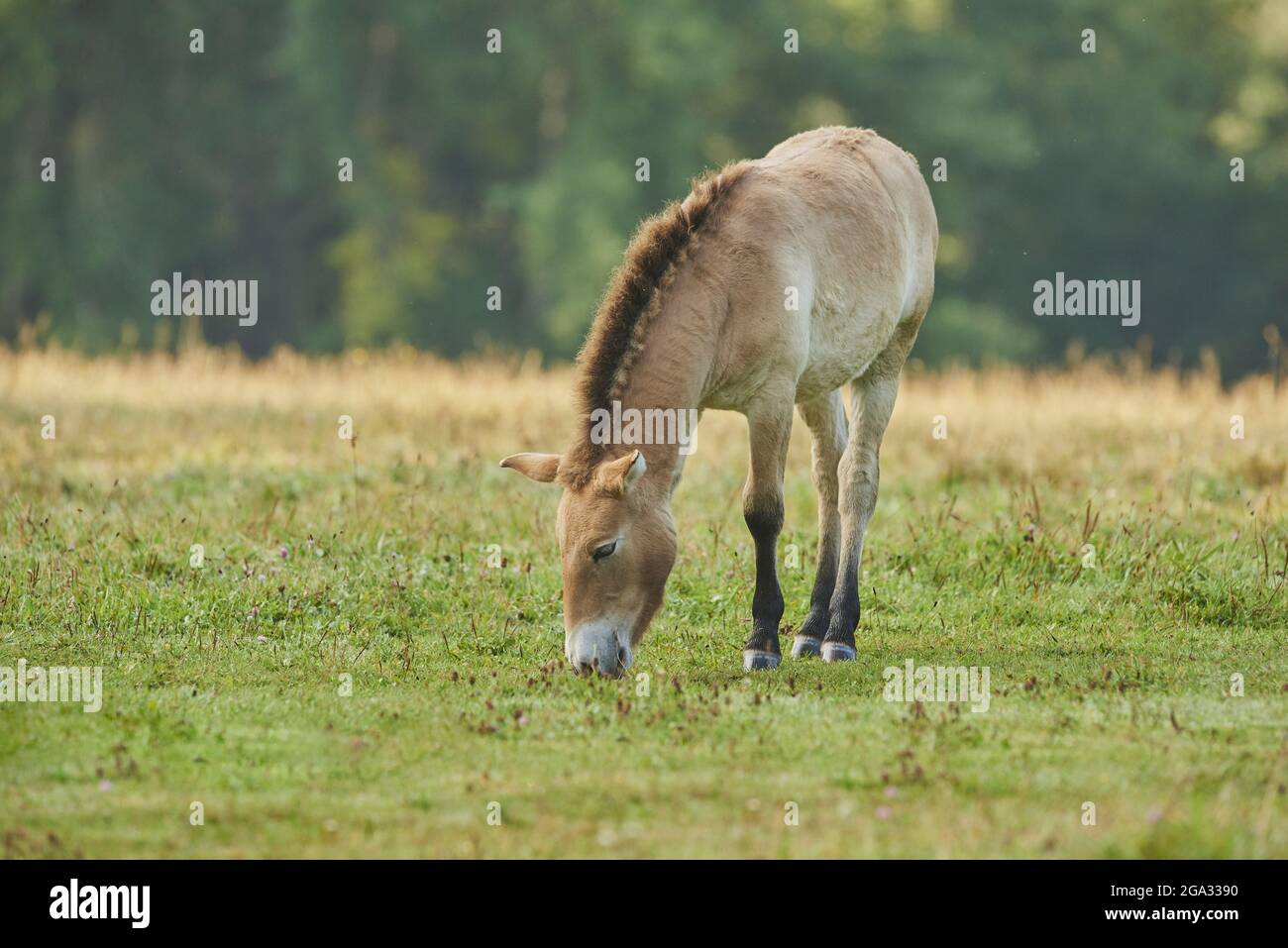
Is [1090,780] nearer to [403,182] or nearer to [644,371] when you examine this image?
[644,371]

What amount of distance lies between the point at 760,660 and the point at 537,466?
146cm

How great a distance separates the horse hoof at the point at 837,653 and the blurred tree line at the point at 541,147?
28267 mm

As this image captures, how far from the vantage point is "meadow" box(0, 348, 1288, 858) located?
5.33 meters

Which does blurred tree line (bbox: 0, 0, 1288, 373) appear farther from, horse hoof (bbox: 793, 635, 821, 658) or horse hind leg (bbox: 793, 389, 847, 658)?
horse hoof (bbox: 793, 635, 821, 658)

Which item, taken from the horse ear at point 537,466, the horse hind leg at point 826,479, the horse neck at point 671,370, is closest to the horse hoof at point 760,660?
the horse hind leg at point 826,479

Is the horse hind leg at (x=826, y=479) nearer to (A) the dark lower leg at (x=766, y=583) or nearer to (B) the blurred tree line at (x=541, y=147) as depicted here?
(A) the dark lower leg at (x=766, y=583)

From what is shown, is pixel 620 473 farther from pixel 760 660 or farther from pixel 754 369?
pixel 760 660

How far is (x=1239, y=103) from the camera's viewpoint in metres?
42.9

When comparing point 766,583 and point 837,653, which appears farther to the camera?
point 837,653

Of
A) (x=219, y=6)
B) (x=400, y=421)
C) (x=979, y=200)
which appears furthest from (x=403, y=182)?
(x=400, y=421)

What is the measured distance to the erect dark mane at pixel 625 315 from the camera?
7.20 metres

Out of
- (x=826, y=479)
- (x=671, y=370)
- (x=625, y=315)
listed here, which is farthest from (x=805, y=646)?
(x=625, y=315)

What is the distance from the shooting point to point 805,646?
8227mm
